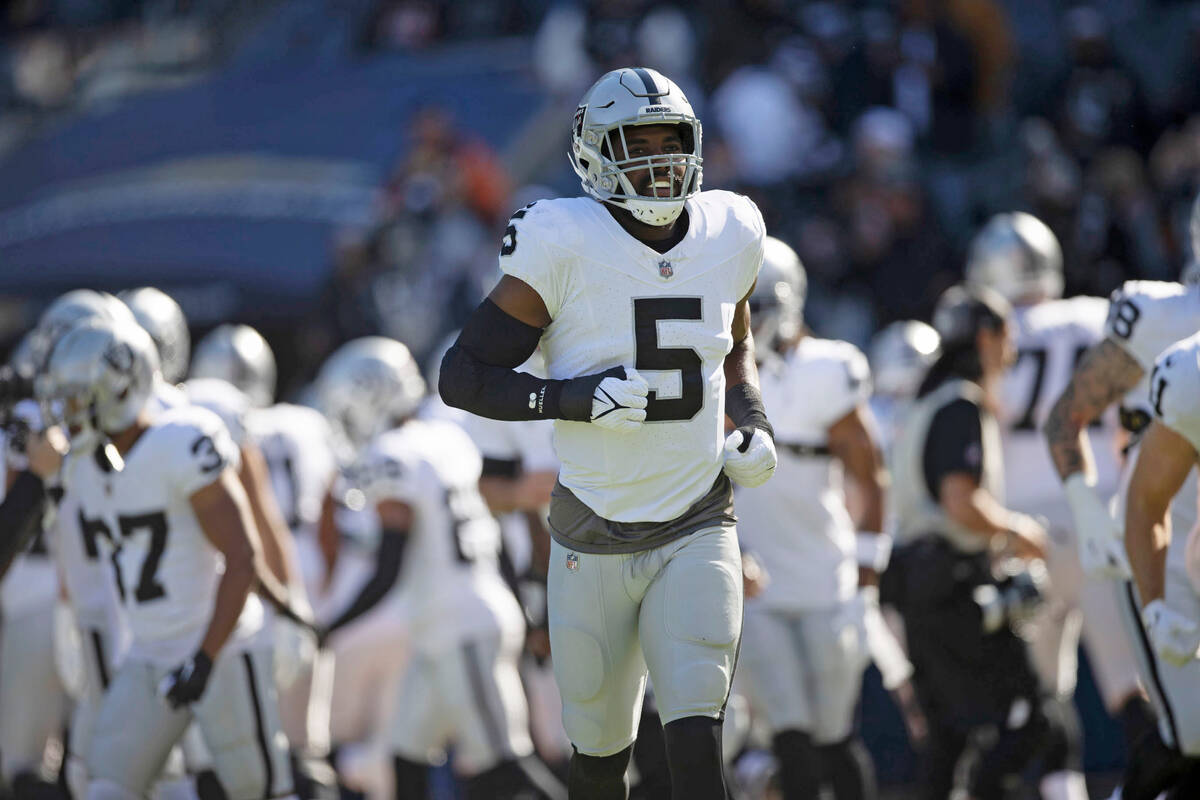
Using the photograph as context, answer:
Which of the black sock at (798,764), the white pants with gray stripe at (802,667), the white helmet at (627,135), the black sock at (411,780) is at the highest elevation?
the white helmet at (627,135)

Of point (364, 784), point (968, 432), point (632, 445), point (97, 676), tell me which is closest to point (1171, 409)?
point (632, 445)

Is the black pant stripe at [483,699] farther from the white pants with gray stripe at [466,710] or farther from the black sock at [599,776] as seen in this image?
the black sock at [599,776]

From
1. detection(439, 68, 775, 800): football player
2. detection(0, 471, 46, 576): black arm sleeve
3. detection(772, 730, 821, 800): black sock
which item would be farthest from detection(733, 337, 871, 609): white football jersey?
detection(0, 471, 46, 576): black arm sleeve

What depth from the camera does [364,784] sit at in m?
7.38

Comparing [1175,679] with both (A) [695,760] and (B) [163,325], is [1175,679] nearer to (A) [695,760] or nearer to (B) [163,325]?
(A) [695,760]

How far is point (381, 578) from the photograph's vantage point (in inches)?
244

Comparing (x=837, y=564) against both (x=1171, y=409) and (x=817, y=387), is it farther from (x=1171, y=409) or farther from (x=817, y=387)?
(x=1171, y=409)

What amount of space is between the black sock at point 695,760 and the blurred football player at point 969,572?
2.30 metres

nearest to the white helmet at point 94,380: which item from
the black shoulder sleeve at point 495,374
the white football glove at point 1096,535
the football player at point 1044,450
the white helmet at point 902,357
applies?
the black shoulder sleeve at point 495,374

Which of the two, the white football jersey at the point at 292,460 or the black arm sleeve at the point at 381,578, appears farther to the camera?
the white football jersey at the point at 292,460

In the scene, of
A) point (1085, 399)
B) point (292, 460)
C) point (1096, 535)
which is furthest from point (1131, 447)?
point (292, 460)

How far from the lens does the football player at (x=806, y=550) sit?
19.2 ft

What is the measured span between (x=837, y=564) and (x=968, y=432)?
637mm

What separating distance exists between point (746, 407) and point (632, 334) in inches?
14.5
